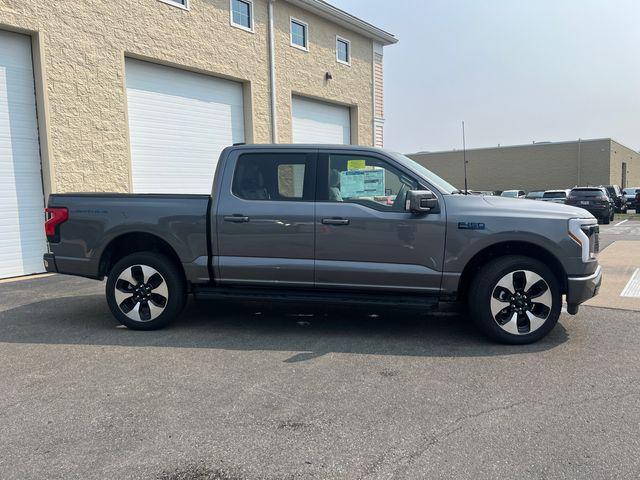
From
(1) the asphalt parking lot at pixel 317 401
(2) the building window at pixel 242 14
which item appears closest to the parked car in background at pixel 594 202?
(2) the building window at pixel 242 14

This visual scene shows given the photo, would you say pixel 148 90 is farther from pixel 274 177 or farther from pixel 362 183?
pixel 362 183

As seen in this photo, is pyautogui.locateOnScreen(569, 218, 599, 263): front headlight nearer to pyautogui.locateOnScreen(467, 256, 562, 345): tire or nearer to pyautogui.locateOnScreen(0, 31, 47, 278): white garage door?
pyautogui.locateOnScreen(467, 256, 562, 345): tire

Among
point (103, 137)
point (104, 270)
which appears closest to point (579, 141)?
point (103, 137)

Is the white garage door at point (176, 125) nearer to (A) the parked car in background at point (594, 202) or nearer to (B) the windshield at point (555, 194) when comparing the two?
(A) the parked car in background at point (594, 202)

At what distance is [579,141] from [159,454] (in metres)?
50.7

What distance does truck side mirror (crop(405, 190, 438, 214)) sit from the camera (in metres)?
4.67

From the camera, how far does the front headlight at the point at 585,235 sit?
4.68 m

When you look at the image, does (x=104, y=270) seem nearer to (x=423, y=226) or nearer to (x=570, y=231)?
(x=423, y=226)

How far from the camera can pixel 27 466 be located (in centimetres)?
281

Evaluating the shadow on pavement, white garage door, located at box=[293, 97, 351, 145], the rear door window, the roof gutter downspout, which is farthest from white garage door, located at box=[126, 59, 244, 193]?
the rear door window

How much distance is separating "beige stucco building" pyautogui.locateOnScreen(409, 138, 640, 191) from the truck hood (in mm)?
44476

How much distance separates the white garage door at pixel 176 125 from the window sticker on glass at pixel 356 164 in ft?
24.0

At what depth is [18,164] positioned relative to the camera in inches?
357

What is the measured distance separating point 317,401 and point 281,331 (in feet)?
5.89
